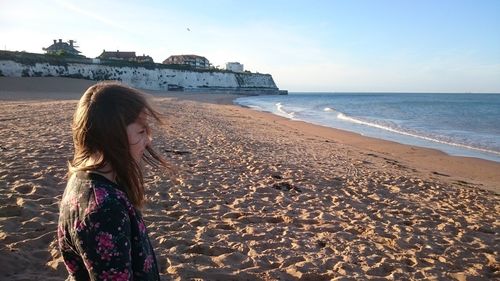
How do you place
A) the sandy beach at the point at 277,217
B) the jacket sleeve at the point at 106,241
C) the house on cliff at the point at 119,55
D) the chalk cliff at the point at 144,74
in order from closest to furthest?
the jacket sleeve at the point at 106,241 < the sandy beach at the point at 277,217 < the chalk cliff at the point at 144,74 < the house on cliff at the point at 119,55

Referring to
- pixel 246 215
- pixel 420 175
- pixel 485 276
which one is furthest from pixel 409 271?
pixel 420 175

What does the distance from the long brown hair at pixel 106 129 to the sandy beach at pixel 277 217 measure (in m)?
0.41

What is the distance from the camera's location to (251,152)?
9.52m

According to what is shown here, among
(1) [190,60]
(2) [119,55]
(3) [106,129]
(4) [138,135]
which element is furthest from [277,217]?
(1) [190,60]

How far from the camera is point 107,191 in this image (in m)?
1.29

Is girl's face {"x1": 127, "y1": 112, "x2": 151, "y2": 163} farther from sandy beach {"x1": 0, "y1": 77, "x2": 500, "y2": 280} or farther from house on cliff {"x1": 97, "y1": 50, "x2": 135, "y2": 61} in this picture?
house on cliff {"x1": 97, "y1": 50, "x2": 135, "y2": 61}

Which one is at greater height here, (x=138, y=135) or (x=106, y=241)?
(x=138, y=135)

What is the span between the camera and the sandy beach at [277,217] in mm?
3693

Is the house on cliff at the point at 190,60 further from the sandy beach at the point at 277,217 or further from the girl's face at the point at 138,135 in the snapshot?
the girl's face at the point at 138,135

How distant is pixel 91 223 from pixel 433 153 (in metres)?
13.1

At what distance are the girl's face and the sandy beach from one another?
32 centimetres

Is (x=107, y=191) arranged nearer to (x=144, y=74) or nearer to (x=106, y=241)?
(x=106, y=241)

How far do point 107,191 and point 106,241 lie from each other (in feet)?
0.54

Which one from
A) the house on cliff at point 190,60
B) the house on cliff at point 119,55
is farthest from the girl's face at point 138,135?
the house on cliff at point 190,60
